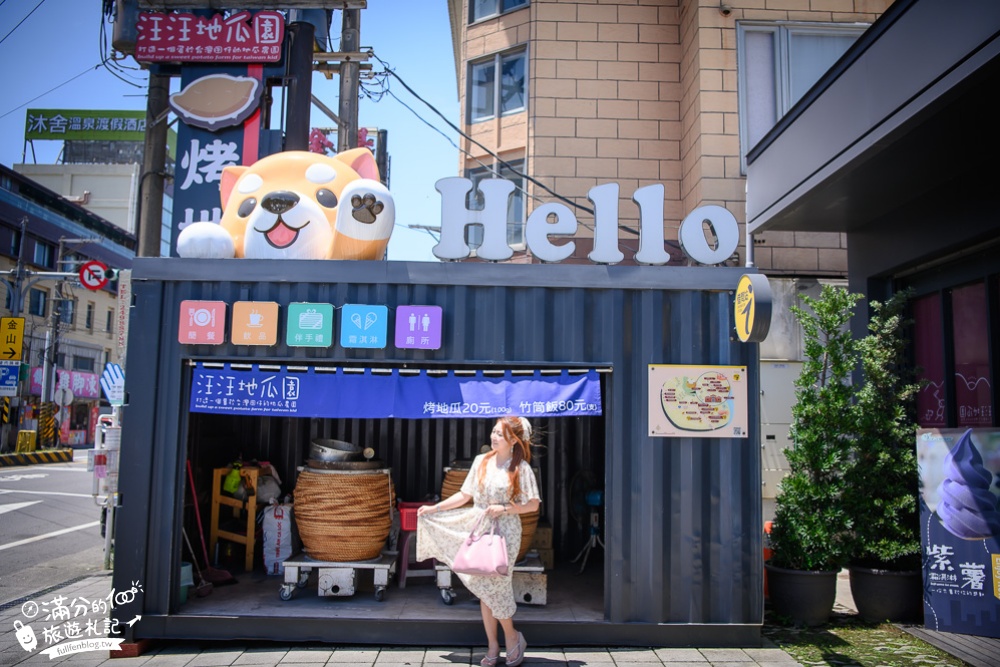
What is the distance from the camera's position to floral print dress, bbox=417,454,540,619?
5.62 m

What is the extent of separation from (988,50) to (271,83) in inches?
382

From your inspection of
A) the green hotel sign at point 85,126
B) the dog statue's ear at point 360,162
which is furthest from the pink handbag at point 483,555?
the green hotel sign at point 85,126

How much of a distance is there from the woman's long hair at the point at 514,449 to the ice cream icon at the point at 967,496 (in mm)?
3993

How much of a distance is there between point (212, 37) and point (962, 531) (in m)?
11.8

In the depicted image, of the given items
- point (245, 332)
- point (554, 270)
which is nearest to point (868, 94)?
point (554, 270)

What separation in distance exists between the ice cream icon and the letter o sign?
108 inches

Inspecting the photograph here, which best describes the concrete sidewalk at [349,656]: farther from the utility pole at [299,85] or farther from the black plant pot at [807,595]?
the utility pole at [299,85]

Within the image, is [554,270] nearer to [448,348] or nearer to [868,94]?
[448,348]

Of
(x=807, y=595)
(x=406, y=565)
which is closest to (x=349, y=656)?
(x=406, y=565)

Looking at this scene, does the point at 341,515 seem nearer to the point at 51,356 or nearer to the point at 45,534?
the point at 45,534

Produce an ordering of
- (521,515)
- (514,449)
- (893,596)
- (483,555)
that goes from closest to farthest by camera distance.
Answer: (483,555), (514,449), (893,596), (521,515)

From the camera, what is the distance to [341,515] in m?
7.03

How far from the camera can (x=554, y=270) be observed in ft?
21.5

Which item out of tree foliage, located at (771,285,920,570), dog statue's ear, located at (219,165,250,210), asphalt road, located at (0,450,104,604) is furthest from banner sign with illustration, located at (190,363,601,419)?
asphalt road, located at (0,450,104,604)
